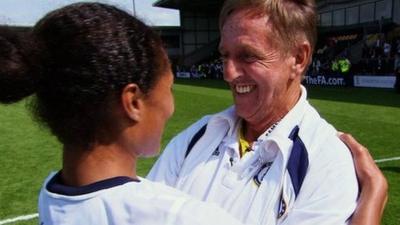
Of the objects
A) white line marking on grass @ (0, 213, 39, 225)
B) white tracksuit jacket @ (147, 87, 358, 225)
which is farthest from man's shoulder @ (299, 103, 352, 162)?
white line marking on grass @ (0, 213, 39, 225)

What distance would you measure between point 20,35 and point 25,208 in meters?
5.10

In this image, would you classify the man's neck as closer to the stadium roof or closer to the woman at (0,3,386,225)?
the woman at (0,3,386,225)

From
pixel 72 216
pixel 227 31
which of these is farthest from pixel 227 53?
pixel 72 216

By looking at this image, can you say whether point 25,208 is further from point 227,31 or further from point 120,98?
point 120,98

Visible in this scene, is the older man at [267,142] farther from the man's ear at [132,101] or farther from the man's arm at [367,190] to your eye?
the man's ear at [132,101]

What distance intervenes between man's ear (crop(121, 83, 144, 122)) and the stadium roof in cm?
4992

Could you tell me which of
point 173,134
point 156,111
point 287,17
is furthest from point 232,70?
point 173,134

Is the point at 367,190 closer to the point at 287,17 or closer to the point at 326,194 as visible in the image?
the point at 326,194

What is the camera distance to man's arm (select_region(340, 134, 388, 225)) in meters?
1.78

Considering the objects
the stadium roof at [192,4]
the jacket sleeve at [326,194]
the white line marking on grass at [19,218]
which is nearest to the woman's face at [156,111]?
the jacket sleeve at [326,194]

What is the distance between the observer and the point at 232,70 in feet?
7.42

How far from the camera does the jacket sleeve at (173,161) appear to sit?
2.27m

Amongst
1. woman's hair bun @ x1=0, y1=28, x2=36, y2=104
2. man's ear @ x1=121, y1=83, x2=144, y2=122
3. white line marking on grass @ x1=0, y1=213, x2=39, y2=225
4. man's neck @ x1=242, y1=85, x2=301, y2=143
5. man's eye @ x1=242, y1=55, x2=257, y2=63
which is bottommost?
white line marking on grass @ x1=0, y1=213, x2=39, y2=225

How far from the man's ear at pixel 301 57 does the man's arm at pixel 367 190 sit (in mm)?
412
